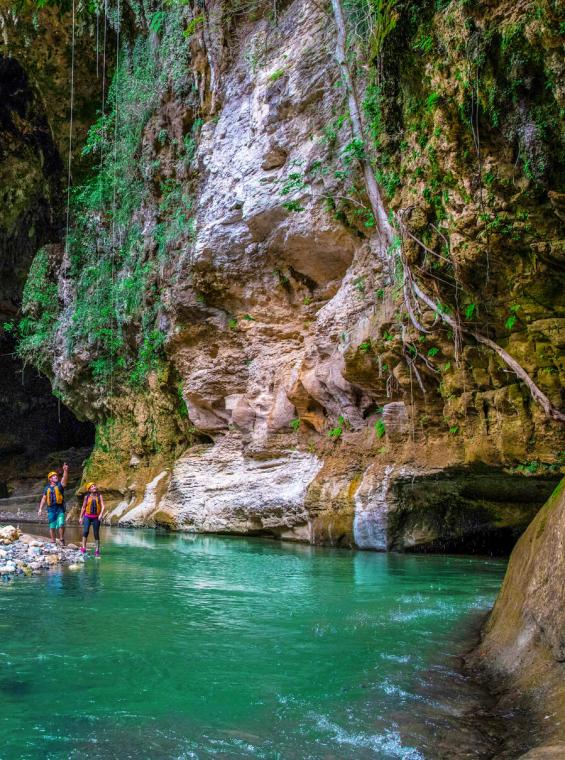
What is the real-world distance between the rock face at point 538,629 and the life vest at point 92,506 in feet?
Answer: 22.5

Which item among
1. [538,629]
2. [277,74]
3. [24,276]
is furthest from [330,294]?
[24,276]

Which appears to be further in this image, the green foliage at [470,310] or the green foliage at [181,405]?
the green foliage at [181,405]

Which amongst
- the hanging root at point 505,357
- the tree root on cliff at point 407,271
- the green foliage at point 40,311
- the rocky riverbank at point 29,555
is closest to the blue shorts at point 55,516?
the rocky riverbank at point 29,555

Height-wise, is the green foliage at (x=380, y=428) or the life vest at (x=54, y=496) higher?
the green foliage at (x=380, y=428)

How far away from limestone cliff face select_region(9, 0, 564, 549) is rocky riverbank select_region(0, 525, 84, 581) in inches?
182

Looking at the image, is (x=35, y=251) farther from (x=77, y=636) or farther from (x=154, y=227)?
(x=77, y=636)

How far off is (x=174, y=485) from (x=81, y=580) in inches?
322

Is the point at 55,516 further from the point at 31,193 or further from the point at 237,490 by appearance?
the point at 31,193

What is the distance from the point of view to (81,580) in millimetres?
7180

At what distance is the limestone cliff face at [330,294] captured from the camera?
6.88 meters

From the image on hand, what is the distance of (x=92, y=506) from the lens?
9523 millimetres

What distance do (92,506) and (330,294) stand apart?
684 cm

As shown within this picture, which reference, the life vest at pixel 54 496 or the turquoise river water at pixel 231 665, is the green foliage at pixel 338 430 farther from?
the life vest at pixel 54 496

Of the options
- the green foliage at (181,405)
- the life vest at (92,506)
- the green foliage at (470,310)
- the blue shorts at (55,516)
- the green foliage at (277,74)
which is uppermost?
the green foliage at (277,74)
